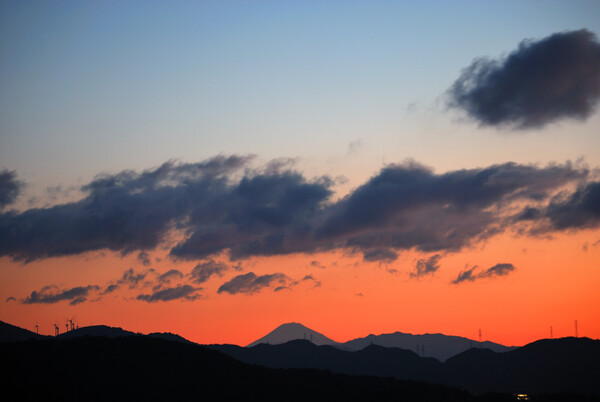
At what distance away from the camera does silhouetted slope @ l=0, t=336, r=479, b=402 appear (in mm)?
157750

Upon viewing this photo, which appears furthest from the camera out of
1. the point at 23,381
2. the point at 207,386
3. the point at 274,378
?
the point at 274,378

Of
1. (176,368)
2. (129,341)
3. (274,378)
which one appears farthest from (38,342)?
(274,378)

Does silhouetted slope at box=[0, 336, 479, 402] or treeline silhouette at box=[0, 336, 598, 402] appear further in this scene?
treeline silhouette at box=[0, 336, 598, 402]

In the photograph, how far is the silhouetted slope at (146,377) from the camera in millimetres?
157750

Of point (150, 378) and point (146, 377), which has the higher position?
point (146, 377)

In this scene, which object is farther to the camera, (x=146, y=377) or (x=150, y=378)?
(x=146, y=377)

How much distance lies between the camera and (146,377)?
167250 millimetres

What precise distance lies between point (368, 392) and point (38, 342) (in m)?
82.3

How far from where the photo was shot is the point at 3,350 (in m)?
171

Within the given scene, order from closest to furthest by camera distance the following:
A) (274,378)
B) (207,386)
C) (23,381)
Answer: (23,381) < (207,386) < (274,378)

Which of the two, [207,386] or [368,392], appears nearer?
[207,386]

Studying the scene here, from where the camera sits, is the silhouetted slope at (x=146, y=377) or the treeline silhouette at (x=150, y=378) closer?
the silhouetted slope at (x=146, y=377)

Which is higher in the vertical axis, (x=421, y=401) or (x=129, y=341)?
(x=129, y=341)

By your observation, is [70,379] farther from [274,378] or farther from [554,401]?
[554,401]
